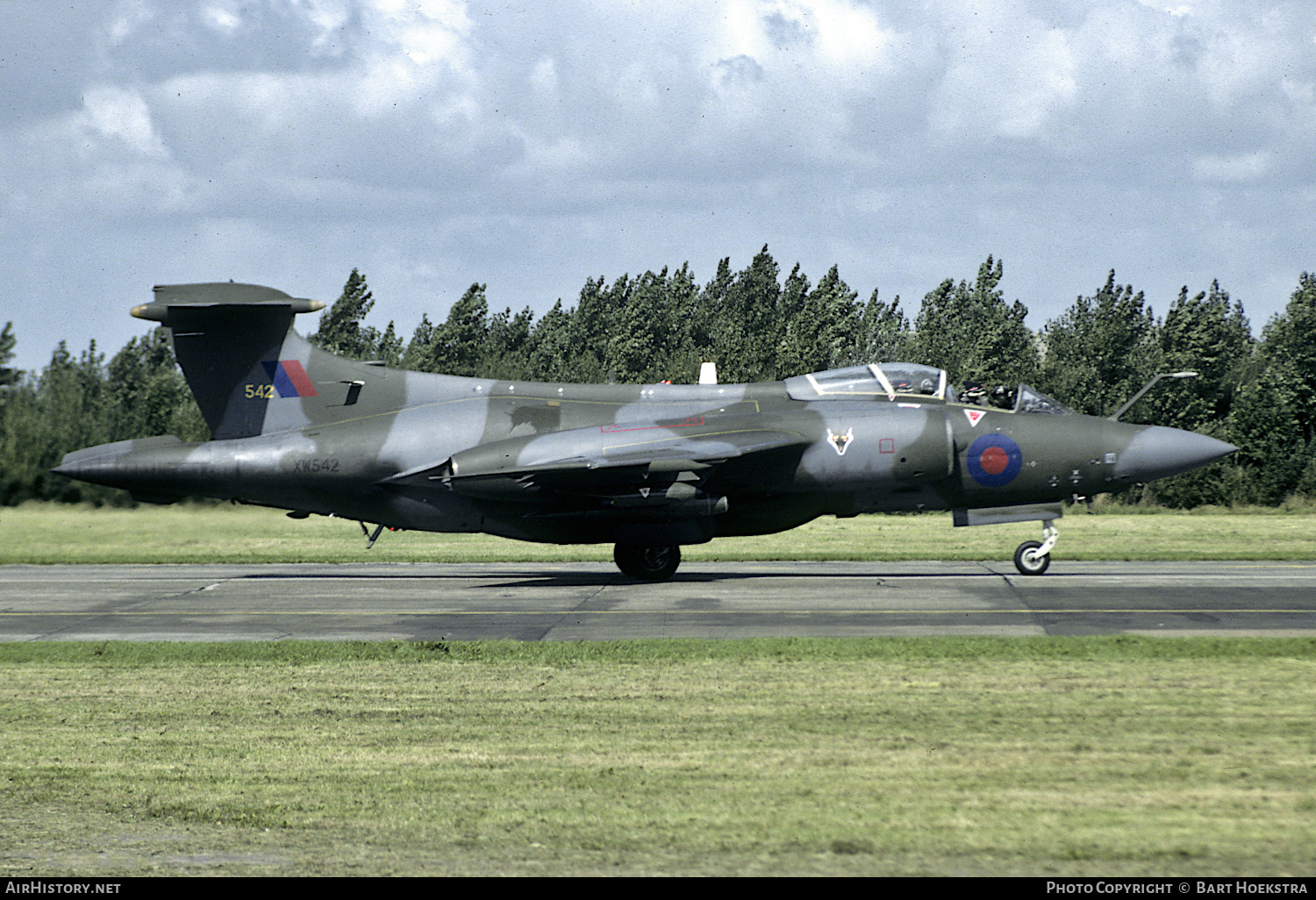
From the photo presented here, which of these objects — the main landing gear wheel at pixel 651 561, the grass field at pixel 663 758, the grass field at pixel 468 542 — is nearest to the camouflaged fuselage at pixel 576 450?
the main landing gear wheel at pixel 651 561

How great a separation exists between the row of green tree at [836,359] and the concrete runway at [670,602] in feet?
16.2

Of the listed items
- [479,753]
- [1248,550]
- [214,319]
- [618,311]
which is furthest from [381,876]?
[618,311]

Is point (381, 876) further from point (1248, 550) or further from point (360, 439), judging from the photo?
point (1248, 550)

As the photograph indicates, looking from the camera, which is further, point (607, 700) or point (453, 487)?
point (453, 487)

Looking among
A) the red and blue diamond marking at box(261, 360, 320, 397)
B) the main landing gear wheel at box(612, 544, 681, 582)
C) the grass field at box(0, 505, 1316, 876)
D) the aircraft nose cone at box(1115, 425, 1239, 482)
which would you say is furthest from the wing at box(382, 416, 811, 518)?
the grass field at box(0, 505, 1316, 876)

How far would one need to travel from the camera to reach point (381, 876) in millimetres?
5992

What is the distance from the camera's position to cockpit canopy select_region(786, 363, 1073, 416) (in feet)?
70.4

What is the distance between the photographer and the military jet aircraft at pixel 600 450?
20.3m

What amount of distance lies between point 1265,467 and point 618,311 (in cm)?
5357

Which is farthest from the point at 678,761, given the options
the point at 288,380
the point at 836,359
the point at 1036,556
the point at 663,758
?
the point at 836,359

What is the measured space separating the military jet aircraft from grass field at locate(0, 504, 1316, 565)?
17.6 feet

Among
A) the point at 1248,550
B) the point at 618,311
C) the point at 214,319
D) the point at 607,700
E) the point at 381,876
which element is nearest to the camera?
the point at 381,876

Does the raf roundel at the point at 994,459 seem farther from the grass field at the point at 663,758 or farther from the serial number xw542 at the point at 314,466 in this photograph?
the serial number xw542 at the point at 314,466

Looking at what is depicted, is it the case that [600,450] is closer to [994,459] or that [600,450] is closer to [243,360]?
[994,459]
